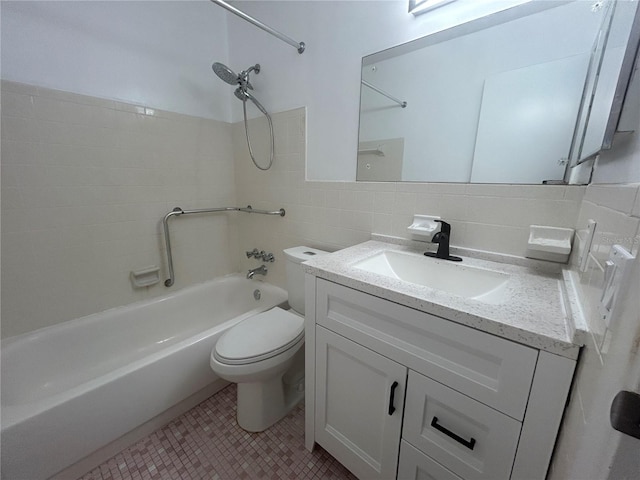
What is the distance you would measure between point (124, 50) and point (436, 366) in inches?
83.4

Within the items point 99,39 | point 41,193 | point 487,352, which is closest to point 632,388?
point 487,352

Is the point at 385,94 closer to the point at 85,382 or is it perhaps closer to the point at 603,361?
the point at 603,361

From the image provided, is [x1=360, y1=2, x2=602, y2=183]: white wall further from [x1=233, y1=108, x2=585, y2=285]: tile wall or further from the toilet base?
the toilet base

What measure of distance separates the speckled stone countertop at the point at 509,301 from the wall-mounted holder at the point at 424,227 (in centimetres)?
17

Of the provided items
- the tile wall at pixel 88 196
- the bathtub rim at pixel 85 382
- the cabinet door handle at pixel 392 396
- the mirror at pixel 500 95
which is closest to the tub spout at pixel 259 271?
the bathtub rim at pixel 85 382

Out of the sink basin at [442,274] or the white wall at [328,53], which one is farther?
the white wall at [328,53]

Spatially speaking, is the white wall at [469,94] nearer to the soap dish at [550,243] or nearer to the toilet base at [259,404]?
the soap dish at [550,243]

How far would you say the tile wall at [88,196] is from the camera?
1.20 meters

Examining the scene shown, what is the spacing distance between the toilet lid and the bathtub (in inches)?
7.5

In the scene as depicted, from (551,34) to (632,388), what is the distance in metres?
1.09

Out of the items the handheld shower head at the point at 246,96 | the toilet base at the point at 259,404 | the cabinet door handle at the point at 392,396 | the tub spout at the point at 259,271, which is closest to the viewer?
the cabinet door handle at the point at 392,396

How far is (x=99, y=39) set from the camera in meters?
1.31

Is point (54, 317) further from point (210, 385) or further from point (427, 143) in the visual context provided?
point (427, 143)

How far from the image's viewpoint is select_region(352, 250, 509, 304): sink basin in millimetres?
829
